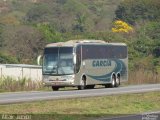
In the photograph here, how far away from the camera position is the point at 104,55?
161ft

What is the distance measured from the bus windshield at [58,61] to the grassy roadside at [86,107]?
420 inches

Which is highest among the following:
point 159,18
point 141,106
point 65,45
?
point 159,18

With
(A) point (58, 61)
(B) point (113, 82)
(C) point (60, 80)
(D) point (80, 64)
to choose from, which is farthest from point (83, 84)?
(B) point (113, 82)

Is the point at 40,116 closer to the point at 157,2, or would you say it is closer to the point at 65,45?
the point at 65,45

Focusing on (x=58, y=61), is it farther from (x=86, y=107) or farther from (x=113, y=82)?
(x=86, y=107)

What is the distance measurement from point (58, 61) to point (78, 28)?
3804 inches

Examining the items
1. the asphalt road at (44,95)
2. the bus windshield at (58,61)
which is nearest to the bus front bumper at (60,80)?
the bus windshield at (58,61)

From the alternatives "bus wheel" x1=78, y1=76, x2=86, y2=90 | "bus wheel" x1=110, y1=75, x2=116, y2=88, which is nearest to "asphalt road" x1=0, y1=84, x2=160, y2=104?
"bus wheel" x1=78, y1=76, x2=86, y2=90

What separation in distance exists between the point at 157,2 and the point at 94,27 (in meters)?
17.4

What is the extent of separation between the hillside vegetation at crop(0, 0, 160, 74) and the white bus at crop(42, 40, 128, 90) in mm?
21612

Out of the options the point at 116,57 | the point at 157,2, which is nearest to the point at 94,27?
the point at 157,2

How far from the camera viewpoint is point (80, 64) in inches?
1794

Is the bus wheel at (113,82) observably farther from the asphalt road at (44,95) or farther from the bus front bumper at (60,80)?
the asphalt road at (44,95)

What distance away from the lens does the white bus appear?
44188 mm
